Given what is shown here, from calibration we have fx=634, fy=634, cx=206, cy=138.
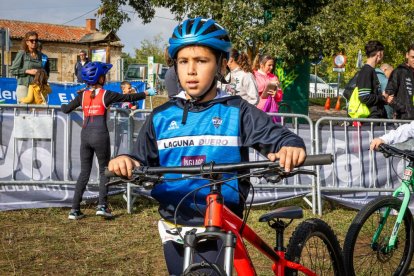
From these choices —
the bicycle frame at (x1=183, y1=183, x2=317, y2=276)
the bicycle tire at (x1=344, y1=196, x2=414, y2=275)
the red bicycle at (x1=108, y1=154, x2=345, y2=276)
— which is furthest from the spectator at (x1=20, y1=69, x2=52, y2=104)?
the bicycle frame at (x1=183, y1=183, x2=317, y2=276)

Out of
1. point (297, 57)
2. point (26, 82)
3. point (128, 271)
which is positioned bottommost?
point (128, 271)

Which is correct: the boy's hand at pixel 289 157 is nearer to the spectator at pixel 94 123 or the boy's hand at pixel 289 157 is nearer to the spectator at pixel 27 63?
the spectator at pixel 94 123

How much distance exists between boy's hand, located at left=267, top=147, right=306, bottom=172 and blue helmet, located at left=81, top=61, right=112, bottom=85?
5615 millimetres

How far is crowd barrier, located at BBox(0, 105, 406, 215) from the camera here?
28.2 feet

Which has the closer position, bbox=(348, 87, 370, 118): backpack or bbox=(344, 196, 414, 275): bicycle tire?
bbox=(344, 196, 414, 275): bicycle tire

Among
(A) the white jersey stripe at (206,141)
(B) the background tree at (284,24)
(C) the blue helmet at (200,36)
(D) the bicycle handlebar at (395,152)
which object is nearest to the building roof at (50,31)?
(B) the background tree at (284,24)

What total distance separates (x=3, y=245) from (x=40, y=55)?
Answer: 17.6 ft

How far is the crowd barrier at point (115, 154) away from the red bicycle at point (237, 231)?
5124 mm

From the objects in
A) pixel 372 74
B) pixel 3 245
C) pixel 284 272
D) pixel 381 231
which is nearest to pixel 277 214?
pixel 284 272

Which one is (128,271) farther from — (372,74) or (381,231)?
(372,74)

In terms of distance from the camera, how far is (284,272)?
3.13 meters

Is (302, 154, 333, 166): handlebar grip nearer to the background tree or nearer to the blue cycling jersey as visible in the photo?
the blue cycling jersey

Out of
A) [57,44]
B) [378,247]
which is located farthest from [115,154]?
[57,44]

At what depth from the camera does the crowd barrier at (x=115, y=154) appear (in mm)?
8594
